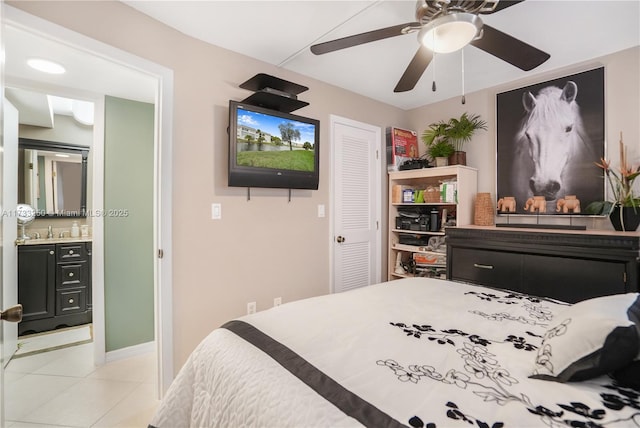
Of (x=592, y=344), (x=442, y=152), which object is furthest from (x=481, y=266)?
(x=592, y=344)

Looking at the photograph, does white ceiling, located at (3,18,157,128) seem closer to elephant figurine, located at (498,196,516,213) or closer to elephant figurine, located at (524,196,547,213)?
elephant figurine, located at (498,196,516,213)

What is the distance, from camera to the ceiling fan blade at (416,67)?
1700 mm

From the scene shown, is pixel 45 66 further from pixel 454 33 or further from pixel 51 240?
pixel 454 33


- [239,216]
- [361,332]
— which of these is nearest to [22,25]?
[239,216]

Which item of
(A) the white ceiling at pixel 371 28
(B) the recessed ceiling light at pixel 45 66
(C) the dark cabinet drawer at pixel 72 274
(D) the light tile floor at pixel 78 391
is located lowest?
(D) the light tile floor at pixel 78 391

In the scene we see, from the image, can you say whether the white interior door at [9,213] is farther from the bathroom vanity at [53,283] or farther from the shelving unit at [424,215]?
the shelving unit at [424,215]

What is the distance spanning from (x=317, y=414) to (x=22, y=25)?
2.20 m

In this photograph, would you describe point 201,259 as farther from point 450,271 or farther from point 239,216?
point 450,271

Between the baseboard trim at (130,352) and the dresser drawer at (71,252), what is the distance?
1.36 meters

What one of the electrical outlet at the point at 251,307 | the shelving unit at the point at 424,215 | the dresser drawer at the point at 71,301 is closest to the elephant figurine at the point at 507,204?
the shelving unit at the point at 424,215

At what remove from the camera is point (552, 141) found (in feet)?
8.72

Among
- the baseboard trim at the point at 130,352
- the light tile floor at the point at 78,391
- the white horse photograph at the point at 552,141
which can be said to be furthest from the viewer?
the baseboard trim at the point at 130,352

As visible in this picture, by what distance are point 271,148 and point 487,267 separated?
80.3 inches

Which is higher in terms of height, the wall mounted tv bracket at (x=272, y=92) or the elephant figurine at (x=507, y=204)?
the wall mounted tv bracket at (x=272, y=92)
